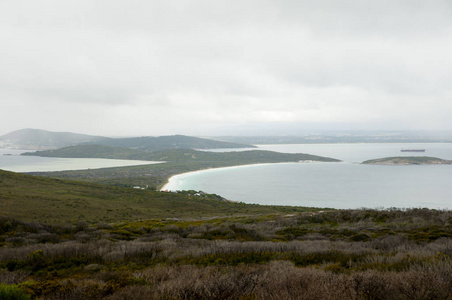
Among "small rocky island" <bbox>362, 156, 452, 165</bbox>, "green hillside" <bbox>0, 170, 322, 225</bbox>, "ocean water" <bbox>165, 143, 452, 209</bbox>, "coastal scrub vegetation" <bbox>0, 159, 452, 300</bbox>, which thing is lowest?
"ocean water" <bbox>165, 143, 452, 209</bbox>

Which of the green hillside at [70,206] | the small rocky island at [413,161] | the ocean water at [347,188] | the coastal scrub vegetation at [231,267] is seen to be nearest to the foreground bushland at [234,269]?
the coastal scrub vegetation at [231,267]

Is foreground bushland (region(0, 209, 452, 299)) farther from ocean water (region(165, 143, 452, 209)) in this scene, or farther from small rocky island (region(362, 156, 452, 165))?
small rocky island (region(362, 156, 452, 165))

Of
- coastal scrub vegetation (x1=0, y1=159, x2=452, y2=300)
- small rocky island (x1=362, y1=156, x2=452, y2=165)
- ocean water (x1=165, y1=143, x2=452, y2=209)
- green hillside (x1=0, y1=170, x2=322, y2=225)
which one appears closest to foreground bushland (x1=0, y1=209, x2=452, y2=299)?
coastal scrub vegetation (x1=0, y1=159, x2=452, y2=300)

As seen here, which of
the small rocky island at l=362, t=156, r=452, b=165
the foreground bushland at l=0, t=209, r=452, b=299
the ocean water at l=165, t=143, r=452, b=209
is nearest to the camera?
the foreground bushland at l=0, t=209, r=452, b=299

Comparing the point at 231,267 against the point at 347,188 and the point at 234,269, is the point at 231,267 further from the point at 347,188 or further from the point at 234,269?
the point at 347,188

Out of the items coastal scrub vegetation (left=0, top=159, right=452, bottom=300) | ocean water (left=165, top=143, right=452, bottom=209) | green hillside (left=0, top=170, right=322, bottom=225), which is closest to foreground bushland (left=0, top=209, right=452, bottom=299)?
coastal scrub vegetation (left=0, top=159, right=452, bottom=300)

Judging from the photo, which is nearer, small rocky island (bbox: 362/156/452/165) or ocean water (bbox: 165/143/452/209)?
ocean water (bbox: 165/143/452/209)

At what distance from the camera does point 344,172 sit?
146125mm

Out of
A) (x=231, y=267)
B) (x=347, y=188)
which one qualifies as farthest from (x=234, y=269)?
(x=347, y=188)

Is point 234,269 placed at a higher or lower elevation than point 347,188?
higher

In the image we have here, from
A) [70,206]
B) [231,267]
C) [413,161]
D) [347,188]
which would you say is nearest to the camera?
[231,267]

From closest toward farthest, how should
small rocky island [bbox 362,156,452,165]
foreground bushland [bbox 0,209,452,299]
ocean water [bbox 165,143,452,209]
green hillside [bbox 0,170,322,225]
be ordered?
foreground bushland [bbox 0,209,452,299] → green hillside [bbox 0,170,322,225] → ocean water [bbox 165,143,452,209] → small rocky island [bbox 362,156,452,165]

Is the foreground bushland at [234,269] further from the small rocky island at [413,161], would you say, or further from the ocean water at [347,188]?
the small rocky island at [413,161]

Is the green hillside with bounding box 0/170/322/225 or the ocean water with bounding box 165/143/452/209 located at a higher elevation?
the green hillside with bounding box 0/170/322/225
